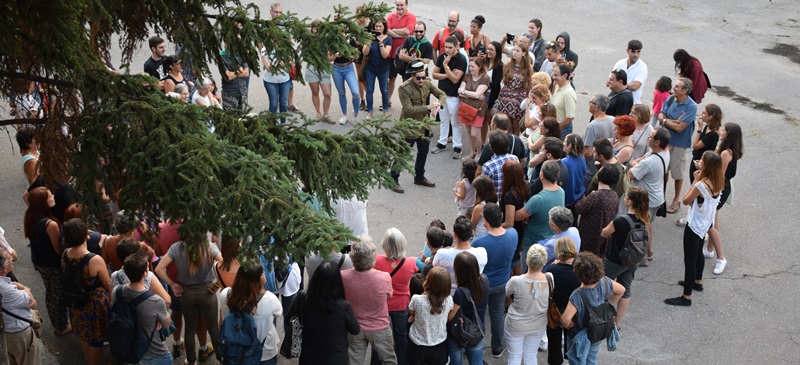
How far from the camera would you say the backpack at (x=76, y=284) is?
731 centimetres

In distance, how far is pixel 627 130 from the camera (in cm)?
973

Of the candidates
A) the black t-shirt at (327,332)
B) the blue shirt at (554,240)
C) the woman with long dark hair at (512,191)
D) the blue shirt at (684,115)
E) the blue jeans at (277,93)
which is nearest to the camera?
Result: the black t-shirt at (327,332)

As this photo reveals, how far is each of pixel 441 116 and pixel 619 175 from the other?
14.0ft

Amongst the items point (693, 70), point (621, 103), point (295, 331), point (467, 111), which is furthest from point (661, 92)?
point (295, 331)

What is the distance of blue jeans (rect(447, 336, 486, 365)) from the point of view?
7.30m

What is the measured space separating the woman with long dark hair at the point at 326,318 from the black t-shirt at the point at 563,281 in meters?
1.86

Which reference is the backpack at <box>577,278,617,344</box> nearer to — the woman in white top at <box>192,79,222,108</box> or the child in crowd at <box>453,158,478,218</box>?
the child in crowd at <box>453,158,478,218</box>

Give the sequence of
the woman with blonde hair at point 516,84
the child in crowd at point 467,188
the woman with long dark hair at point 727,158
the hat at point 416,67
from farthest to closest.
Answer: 1. the woman with blonde hair at point 516,84
2. the hat at point 416,67
3. the woman with long dark hair at point 727,158
4. the child in crowd at point 467,188

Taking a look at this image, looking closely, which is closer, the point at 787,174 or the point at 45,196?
the point at 45,196

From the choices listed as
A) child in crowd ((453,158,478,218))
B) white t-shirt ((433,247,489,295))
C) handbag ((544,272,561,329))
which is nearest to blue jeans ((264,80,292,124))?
child in crowd ((453,158,478,218))

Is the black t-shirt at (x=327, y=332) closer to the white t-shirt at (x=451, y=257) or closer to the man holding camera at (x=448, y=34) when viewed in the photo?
the white t-shirt at (x=451, y=257)

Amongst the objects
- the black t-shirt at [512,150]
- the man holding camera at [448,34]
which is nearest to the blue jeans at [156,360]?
the black t-shirt at [512,150]

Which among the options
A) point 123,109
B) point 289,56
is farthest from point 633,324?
point 123,109

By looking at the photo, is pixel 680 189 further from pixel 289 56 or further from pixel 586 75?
pixel 289 56
